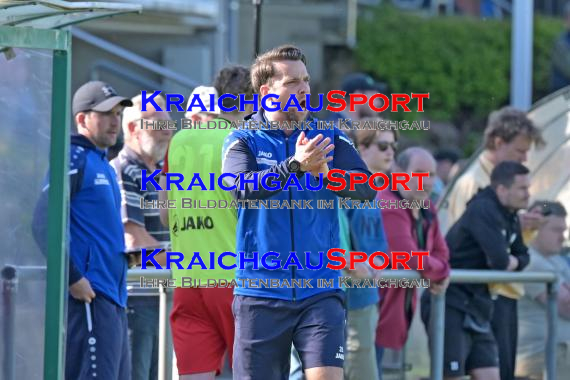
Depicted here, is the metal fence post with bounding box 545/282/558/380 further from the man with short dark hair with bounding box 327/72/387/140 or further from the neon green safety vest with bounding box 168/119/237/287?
the neon green safety vest with bounding box 168/119/237/287

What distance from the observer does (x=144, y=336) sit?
7430 mm

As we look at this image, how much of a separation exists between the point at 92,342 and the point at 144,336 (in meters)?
1.05

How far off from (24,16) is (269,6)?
543 inches

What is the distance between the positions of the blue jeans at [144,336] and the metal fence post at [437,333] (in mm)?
1731

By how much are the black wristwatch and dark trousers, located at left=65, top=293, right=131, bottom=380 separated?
1507mm

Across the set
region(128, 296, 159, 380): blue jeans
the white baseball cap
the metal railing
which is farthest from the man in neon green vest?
region(128, 296, 159, 380): blue jeans

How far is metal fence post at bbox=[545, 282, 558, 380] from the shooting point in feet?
28.4

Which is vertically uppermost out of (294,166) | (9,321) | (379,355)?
(294,166)

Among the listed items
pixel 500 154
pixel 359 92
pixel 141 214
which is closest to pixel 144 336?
pixel 141 214

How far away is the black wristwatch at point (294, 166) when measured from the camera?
5469 mm

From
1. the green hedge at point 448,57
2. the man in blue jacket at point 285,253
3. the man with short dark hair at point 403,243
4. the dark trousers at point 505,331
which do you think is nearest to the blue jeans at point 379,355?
the man with short dark hair at point 403,243

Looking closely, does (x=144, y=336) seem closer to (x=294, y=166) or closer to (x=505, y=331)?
(x=294, y=166)

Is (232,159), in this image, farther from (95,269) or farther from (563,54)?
(563,54)

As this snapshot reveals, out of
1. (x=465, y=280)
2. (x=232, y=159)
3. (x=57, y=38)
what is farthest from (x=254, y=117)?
(x=465, y=280)
